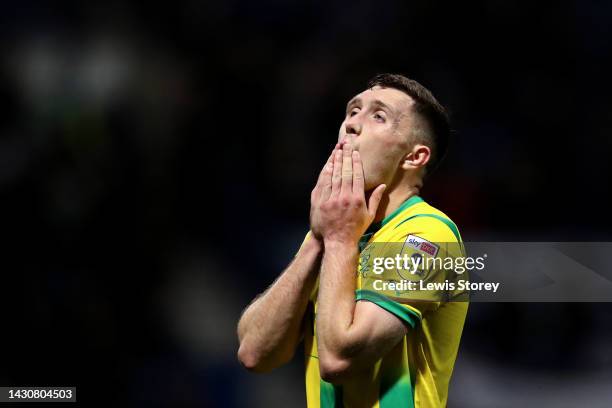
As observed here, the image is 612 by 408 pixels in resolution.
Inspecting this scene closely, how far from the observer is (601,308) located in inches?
182

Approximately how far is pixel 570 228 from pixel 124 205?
2981 millimetres

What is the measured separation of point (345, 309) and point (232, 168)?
3.13 m

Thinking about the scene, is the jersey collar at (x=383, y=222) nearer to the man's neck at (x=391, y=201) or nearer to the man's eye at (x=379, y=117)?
the man's neck at (x=391, y=201)

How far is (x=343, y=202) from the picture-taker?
2.59 meters

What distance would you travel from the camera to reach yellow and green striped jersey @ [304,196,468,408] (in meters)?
2.46

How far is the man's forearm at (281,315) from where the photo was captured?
2.63m

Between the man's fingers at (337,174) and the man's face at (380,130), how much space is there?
3.4 inches

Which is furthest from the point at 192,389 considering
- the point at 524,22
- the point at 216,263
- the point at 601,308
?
the point at 524,22

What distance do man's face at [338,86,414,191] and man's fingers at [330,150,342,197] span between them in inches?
3.4

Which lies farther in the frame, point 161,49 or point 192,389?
point 161,49

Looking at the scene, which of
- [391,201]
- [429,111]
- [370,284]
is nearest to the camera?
[370,284]

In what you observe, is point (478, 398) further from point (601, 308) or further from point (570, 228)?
point (570, 228)

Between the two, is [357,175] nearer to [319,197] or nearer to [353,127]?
[319,197]

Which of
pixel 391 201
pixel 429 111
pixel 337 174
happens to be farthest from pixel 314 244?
pixel 429 111
